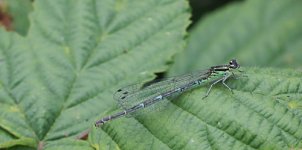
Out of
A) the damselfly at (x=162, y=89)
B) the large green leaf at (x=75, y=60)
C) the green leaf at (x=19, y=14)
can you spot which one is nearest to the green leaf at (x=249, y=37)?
the green leaf at (x=19, y=14)

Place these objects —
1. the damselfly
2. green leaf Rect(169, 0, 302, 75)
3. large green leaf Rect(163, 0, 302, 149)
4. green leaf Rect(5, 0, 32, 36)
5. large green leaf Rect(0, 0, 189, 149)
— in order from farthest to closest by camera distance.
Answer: green leaf Rect(169, 0, 302, 75), green leaf Rect(5, 0, 32, 36), large green leaf Rect(0, 0, 189, 149), the damselfly, large green leaf Rect(163, 0, 302, 149)

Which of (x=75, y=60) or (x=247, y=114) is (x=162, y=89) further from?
(x=247, y=114)

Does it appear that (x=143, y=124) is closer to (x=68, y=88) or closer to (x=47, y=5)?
(x=68, y=88)

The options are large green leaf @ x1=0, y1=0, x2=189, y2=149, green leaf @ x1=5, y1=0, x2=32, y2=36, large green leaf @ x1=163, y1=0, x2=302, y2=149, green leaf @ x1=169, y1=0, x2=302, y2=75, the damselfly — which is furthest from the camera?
green leaf @ x1=169, y1=0, x2=302, y2=75

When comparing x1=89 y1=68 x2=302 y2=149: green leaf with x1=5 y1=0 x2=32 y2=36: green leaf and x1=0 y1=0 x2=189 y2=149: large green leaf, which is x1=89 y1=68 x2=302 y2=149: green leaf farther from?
x1=5 y1=0 x2=32 y2=36: green leaf

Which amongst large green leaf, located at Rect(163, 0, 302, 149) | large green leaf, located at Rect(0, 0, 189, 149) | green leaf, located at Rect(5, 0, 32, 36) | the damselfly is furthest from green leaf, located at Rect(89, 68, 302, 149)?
green leaf, located at Rect(5, 0, 32, 36)
